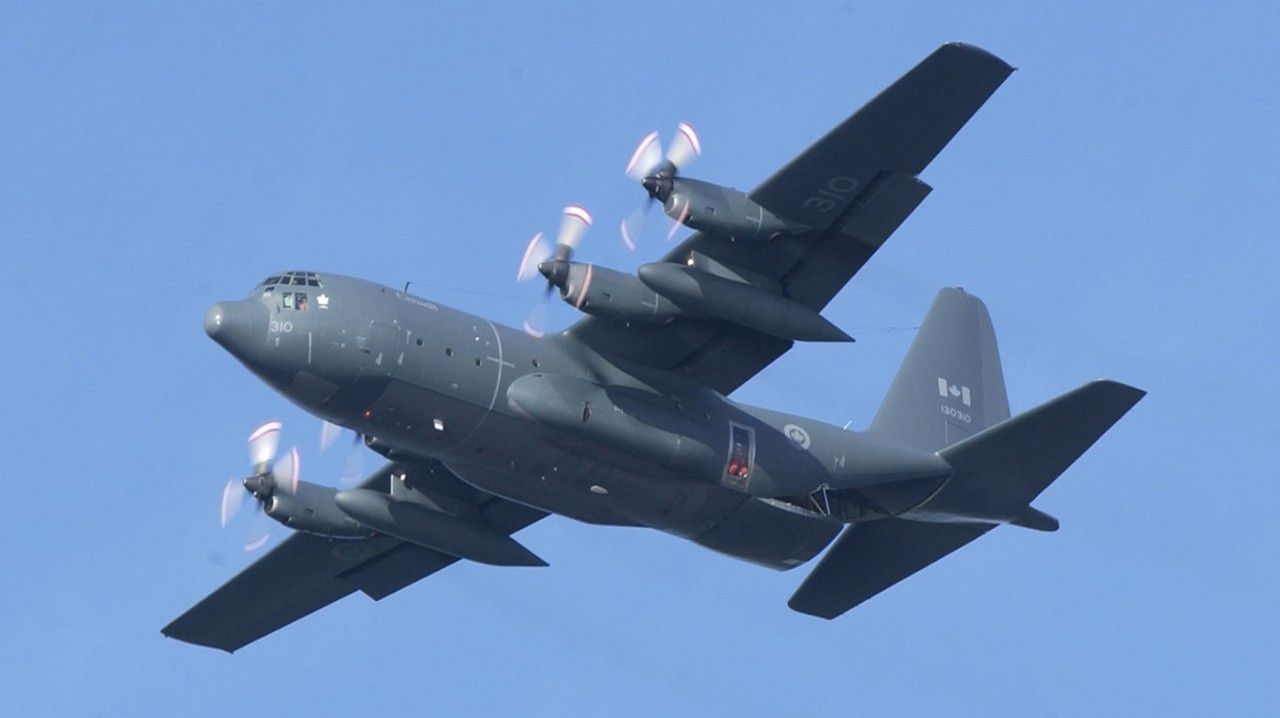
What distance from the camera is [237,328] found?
3231 cm

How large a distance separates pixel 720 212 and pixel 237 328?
23.5 ft

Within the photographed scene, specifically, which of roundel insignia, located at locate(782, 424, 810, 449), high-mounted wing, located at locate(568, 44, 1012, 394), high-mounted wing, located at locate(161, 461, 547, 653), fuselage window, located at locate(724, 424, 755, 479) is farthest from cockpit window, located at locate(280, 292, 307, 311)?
roundel insignia, located at locate(782, 424, 810, 449)

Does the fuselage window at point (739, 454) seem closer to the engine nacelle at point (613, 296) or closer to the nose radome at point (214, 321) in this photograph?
the engine nacelle at point (613, 296)

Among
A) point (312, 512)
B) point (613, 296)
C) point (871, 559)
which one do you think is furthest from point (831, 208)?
point (312, 512)

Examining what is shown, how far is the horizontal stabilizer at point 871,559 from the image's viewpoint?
3775 centimetres

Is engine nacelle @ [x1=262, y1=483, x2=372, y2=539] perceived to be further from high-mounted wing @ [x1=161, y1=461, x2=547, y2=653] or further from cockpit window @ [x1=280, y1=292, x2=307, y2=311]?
cockpit window @ [x1=280, y1=292, x2=307, y2=311]

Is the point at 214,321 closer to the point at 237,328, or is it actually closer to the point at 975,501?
the point at 237,328


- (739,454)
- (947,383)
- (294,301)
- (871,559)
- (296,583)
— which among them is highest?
(294,301)

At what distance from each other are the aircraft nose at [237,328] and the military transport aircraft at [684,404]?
0.11 feet

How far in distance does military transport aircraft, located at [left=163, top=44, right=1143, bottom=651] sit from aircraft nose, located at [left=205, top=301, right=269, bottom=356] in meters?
0.03

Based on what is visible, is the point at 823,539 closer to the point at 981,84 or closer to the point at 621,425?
the point at 621,425

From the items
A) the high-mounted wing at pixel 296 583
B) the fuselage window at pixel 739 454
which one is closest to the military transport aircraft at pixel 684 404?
the fuselage window at pixel 739 454

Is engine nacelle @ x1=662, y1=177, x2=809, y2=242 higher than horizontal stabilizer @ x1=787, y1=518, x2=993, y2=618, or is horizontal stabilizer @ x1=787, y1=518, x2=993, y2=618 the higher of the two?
engine nacelle @ x1=662, y1=177, x2=809, y2=242

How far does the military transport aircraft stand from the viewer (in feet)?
107
